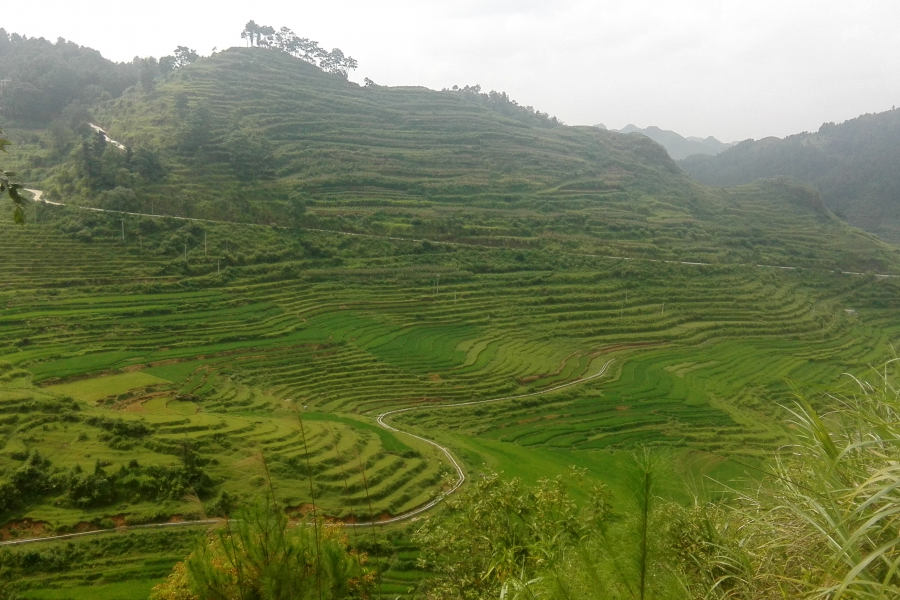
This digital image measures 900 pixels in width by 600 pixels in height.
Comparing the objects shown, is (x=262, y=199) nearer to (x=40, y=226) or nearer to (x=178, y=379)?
(x=40, y=226)

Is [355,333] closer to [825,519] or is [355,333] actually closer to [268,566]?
[268,566]

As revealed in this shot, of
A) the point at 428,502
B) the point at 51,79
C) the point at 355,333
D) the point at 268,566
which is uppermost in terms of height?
the point at 51,79

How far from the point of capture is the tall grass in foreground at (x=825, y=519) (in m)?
2.85

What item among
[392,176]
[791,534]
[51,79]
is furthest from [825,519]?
[51,79]

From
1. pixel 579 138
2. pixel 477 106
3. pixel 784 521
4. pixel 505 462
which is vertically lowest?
pixel 505 462

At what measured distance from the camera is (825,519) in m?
3.21

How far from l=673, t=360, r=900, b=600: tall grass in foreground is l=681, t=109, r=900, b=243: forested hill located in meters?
95.9

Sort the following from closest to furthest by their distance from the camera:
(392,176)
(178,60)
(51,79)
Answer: (392,176), (51,79), (178,60)

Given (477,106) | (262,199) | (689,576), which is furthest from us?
(477,106)

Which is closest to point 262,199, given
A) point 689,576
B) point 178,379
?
point 178,379

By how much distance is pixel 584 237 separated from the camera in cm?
5044

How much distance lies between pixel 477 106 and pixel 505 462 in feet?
280

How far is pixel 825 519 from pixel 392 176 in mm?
56691

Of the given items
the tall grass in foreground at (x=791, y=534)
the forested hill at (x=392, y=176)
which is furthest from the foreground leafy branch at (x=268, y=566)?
the forested hill at (x=392, y=176)
